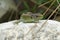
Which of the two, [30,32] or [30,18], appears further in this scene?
[30,18]

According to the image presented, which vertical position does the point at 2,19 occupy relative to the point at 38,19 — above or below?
below

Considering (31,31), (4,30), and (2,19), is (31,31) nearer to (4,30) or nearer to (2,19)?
(4,30)

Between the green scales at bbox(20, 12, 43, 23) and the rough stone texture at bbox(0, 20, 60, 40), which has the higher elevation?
the green scales at bbox(20, 12, 43, 23)

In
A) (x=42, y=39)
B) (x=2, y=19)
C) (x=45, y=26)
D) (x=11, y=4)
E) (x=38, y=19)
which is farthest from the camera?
(x=11, y=4)

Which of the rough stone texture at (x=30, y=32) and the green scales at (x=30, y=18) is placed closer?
the rough stone texture at (x=30, y=32)

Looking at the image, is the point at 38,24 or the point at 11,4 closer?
the point at 38,24

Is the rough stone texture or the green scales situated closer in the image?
the rough stone texture

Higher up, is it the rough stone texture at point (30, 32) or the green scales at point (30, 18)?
the green scales at point (30, 18)

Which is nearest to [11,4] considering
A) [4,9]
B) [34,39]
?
[4,9]
